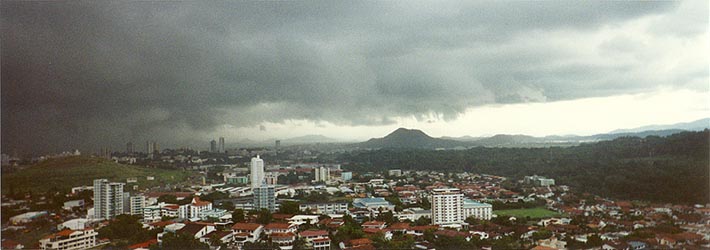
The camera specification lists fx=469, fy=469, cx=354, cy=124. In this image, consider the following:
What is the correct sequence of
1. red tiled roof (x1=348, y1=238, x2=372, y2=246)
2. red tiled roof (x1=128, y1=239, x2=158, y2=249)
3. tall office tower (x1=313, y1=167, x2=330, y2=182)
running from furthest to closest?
tall office tower (x1=313, y1=167, x2=330, y2=182), red tiled roof (x1=128, y1=239, x2=158, y2=249), red tiled roof (x1=348, y1=238, x2=372, y2=246)

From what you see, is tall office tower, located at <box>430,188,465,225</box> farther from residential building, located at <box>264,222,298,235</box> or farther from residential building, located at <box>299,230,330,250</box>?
residential building, located at <box>264,222,298,235</box>

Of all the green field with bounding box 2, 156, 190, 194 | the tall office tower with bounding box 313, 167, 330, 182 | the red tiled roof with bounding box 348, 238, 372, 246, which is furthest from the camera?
the tall office tower with bounding box 313, 167, 330, 182

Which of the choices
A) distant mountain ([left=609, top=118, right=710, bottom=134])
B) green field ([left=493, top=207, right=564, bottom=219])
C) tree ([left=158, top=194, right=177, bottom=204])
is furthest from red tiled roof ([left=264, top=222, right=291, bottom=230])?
distant mountain ([left=609, top=118, right=710, bottom=134])

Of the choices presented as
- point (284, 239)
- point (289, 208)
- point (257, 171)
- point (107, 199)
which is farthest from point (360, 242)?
point (107, 199)

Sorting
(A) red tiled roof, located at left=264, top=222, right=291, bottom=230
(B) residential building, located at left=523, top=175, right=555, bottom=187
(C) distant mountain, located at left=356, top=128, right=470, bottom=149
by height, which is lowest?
(A) red tiled roof, located at left=264, top=222, right=291, bottom=230

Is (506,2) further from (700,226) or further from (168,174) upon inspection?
(168,174)

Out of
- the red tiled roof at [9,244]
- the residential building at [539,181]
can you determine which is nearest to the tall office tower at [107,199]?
the red tiled roof at [9,244]

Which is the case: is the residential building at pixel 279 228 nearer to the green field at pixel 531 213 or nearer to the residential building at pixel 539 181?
the green field at pixel 531 213
